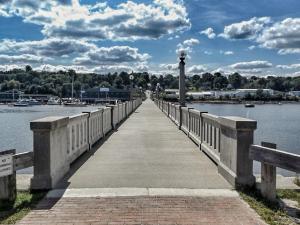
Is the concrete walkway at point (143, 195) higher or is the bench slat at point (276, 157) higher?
the bench slat at point (276, 157)

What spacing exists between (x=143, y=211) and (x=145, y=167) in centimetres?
346

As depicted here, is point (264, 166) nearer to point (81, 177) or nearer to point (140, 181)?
point (140, 181)

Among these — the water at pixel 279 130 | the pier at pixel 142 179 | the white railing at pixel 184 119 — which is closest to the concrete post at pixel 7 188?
the pier at pixel 142 179

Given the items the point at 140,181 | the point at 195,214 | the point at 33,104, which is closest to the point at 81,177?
the point at 140,181

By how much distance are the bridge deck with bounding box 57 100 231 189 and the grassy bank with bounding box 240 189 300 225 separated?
72 centimetres

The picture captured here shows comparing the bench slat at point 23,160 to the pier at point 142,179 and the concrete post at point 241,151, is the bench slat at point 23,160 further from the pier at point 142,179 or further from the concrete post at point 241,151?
the concrete post at point 241,151

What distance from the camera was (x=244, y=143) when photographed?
7.44m

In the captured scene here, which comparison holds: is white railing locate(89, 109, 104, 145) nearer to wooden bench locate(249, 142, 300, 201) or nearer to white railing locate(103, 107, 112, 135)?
white railing locate(103, 107, 112, 135)

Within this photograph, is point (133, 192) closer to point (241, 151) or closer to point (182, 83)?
point (241, 151)

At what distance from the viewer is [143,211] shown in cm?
623

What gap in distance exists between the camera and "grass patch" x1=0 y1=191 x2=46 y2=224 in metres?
5.91

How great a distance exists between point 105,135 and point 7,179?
9.98 m

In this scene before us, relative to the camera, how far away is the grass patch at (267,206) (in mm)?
5863

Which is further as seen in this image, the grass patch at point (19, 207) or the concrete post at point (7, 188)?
the concrete post at point (7, 188)
